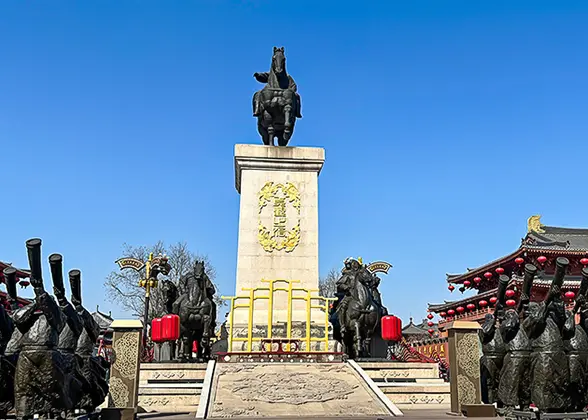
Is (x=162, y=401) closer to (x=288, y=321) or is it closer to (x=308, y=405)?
(x=308, y=405)

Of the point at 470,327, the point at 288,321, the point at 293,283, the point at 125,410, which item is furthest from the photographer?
the point at 293,283

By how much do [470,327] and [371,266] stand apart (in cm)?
1136

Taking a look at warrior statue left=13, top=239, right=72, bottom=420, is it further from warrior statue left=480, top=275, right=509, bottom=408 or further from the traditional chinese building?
the traditional chinese building

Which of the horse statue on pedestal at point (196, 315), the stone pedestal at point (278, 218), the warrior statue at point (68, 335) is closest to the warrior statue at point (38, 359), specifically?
the warrior statue at point (68, 335)

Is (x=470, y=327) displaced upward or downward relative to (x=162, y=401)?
upward

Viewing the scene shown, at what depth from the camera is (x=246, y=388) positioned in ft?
33.3

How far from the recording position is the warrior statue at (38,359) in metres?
6.36

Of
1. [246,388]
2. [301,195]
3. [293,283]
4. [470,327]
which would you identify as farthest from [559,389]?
[301,195]

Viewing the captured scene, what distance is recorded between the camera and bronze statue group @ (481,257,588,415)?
6547 millimetres

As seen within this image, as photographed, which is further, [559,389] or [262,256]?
[262,256]

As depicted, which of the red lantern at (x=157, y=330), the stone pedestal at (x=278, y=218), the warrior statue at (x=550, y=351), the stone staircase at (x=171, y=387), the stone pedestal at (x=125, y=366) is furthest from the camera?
the stone pedestal at (x=278, y=218)

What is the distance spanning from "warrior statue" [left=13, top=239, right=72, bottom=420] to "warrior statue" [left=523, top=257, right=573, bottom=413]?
5257 mm

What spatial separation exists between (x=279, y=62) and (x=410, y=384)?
32.0 ft

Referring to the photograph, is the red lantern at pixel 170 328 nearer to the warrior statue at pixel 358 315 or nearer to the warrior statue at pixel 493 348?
the warrior statue at pixel 358 315
